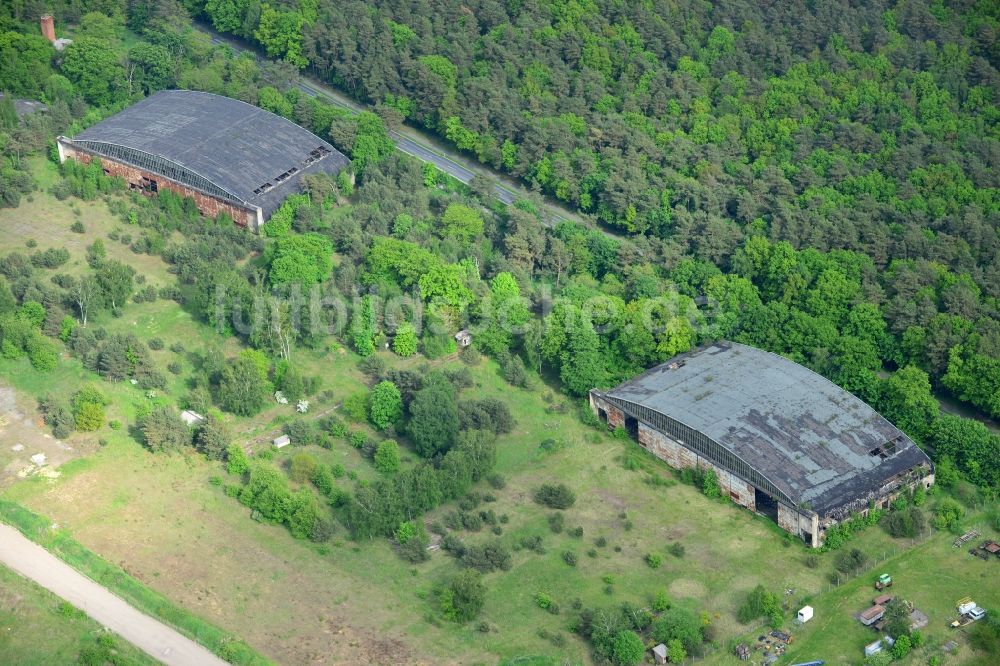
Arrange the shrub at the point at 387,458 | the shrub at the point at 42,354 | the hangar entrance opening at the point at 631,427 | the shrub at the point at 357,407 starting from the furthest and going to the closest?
the shrub at the point at 42,354
the hangar entrance opening at the point at 631,427
the shrub at the point at 357,407
the shrub at the point at 387,458

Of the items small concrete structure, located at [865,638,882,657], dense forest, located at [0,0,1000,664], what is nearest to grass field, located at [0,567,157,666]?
dense forest, located at [0,0,1000,664]

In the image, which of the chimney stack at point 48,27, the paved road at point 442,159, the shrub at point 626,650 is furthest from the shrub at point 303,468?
the chimney stack at point 48,27

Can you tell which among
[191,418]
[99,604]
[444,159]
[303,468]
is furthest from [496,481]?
[444,159]

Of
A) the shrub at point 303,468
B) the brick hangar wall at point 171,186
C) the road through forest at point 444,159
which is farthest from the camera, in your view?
the road through forest at point 444,159

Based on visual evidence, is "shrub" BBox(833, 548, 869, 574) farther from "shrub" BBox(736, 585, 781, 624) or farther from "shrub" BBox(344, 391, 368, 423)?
"shrub" BBox(344, 391, 368, 423)

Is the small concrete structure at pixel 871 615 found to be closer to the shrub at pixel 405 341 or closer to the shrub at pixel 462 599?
the shrub at pixel 462 599

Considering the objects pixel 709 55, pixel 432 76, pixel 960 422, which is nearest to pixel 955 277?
pixel 960 422

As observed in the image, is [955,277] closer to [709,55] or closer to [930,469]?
[930,469]

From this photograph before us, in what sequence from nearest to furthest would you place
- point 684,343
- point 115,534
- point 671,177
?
point 115,534, point 684,343, point 671,177
